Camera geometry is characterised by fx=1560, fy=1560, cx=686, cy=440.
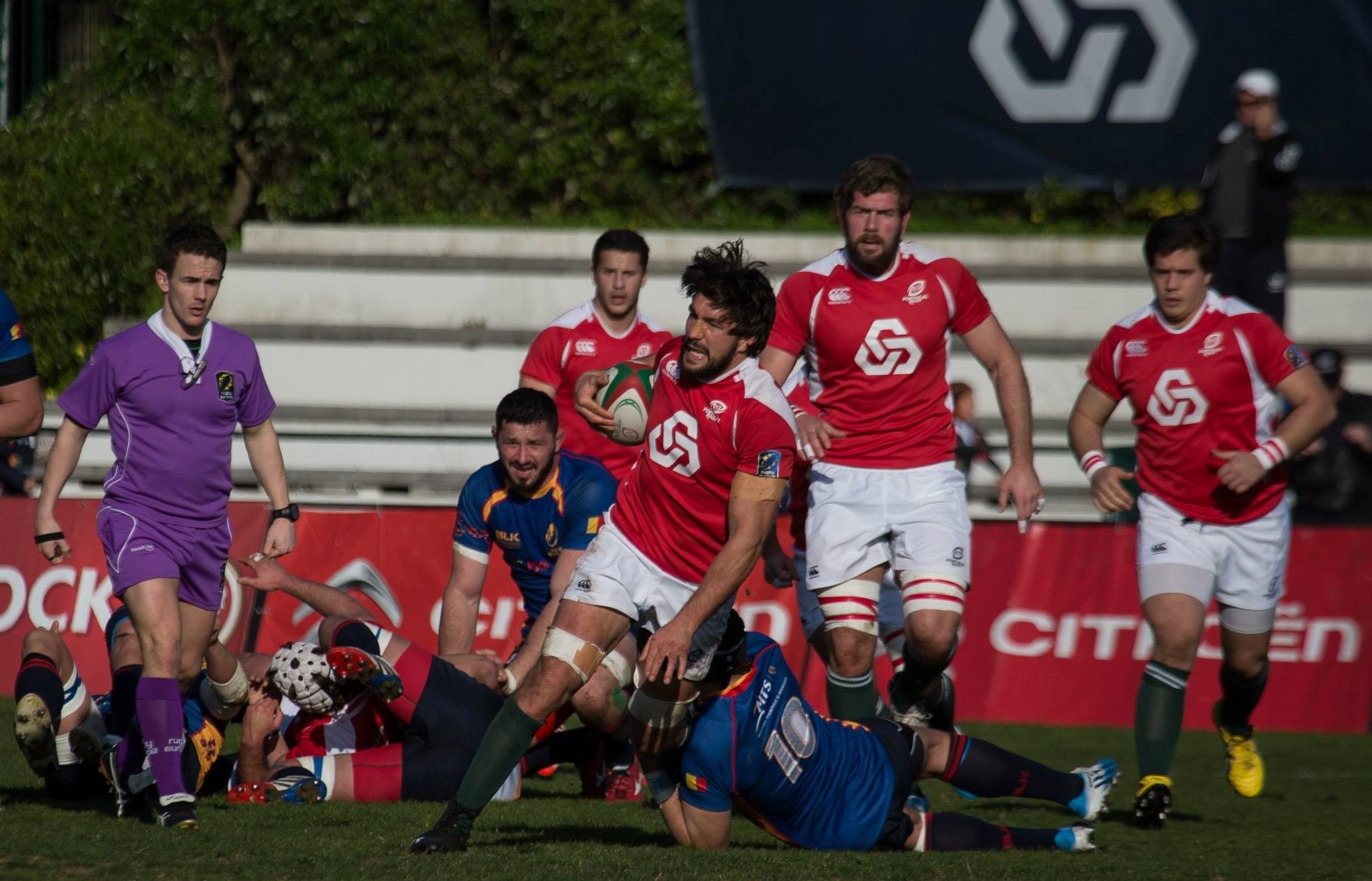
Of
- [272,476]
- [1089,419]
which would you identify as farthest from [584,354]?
[1089,419]

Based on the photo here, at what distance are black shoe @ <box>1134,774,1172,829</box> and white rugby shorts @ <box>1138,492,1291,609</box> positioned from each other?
0.88 meters

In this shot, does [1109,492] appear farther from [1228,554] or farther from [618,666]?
[618,666]

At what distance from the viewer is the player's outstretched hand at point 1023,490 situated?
6574 mm

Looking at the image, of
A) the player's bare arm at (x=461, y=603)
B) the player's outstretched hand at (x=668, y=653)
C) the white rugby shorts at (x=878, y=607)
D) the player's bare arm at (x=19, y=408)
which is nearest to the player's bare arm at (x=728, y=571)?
the player's outstretched hand at (x=668, y=653)

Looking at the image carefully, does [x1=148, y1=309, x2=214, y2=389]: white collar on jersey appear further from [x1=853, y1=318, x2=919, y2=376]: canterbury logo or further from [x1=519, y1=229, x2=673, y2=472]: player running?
[x1=853, y1=318, x2=919, y2=376]: canterbury logo

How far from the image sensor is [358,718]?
686cm

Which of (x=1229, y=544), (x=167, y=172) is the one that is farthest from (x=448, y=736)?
(x=167, y=172)

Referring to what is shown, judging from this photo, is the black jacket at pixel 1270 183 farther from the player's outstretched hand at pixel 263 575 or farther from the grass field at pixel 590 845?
the player's outstretched hand at pixel 263 575

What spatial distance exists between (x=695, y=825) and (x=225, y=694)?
2329 millimetres

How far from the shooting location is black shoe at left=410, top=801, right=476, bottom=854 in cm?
527

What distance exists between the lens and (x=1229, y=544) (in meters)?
7.07

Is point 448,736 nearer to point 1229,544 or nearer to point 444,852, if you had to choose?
point 444,852

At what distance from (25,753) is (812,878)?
3309 mm

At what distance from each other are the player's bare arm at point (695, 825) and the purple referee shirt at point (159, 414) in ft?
7.41
